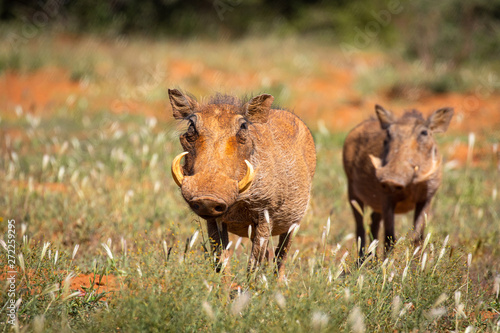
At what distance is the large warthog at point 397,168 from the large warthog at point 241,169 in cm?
111

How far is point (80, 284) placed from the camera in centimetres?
369

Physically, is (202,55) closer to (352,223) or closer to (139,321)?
(352,223)

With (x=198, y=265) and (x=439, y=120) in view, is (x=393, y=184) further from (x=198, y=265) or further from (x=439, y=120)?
(x=198, y=265)

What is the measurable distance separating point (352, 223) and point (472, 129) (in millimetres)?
5944

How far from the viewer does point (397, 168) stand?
16.3ft

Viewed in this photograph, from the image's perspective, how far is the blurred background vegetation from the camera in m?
16.2

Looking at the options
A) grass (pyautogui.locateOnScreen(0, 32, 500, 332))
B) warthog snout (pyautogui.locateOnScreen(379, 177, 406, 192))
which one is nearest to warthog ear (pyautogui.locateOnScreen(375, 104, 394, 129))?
warthog snout (pyautogui.locateOnScreen(379, 177, 406, 192))

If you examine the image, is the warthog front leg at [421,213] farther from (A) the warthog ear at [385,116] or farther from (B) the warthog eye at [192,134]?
(B) the warthog eye at [192,134]

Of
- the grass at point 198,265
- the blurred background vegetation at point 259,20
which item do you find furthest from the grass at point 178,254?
the blurred background vegetation at point 259,20

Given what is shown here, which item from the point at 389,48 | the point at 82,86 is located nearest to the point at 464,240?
the point at 82,86

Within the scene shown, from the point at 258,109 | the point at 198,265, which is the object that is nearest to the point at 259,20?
the point at 258,109

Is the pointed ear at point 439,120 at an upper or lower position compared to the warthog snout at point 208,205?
upper

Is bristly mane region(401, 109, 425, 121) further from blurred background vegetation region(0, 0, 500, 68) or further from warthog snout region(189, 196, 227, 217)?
blurred background vegetation region(0, 0, 500, 68)

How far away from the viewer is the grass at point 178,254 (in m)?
2.81
